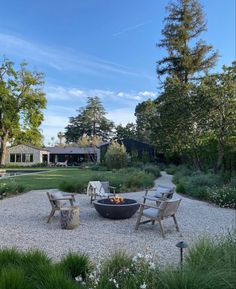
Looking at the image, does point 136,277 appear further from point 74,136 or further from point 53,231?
point 74,136

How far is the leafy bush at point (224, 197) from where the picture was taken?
8883 mm

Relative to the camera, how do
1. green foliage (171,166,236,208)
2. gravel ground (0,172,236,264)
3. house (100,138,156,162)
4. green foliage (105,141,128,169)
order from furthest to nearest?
house (100,138,156,162), green foliage (105,141,128,169), green foliage (171,166,236,208), gravel ground (0,172,236,264)

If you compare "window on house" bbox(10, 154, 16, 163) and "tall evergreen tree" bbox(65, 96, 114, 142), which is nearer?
"window on house" bbox(10, 154, 16, 163)

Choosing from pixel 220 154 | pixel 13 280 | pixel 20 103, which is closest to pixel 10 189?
pixel 13 280

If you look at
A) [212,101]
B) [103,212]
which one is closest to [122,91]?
[212,101]

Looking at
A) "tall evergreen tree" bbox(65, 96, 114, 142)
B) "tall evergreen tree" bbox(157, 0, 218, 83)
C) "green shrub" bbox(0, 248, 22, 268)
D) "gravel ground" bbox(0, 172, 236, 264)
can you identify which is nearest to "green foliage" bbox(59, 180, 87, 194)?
"gravel ground" bbox(0, 172, 236, 264)

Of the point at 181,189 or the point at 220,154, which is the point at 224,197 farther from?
the point at 220,154

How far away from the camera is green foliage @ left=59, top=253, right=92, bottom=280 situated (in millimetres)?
3467

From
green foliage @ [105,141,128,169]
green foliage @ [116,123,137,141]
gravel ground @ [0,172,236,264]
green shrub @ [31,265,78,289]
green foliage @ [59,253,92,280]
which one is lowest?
gravel ground @ [0,172,236,264]

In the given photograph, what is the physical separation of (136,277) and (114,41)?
51.3ft

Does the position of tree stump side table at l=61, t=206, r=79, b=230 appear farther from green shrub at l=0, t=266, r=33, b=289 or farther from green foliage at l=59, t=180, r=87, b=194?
green foliage at l=59, t=180, r=87, b=194

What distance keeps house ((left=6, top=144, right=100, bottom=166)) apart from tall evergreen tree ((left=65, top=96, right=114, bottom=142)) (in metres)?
16.6

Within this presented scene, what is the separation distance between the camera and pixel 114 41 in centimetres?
1655

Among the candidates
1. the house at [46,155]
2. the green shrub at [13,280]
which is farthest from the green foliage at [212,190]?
the house at [46,155]
